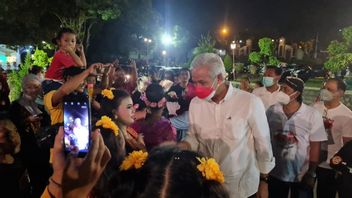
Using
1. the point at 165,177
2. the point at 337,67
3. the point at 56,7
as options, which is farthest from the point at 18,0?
the point at 165,177

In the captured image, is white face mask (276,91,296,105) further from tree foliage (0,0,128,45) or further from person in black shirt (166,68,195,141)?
tree foliage (0,0,128,45)

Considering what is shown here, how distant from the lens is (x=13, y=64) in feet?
117

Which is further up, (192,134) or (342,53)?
(192,134)

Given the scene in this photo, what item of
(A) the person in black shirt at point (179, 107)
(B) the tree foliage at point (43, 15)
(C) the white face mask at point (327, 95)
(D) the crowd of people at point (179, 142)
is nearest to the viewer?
(D) the crowd of people at point (179, 142)

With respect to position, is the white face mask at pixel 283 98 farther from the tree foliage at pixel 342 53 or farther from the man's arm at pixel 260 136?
the tree foliage at pixel 342 53

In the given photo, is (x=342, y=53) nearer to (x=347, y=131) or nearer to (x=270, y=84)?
(x=270, y=84)

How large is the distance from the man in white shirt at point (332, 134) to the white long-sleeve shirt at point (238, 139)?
1648mm

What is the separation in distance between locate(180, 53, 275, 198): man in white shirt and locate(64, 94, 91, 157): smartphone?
1.80 metres

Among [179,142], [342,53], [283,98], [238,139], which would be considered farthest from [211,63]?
[342,53]

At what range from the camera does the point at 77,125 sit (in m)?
2.31

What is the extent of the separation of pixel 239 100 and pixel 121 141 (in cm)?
129

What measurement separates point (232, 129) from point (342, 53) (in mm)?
20718

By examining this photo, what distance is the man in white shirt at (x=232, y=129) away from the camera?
3.96 metres

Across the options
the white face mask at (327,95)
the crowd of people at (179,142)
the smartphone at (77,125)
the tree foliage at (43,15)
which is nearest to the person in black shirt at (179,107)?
the crowd of people at (179,142)
